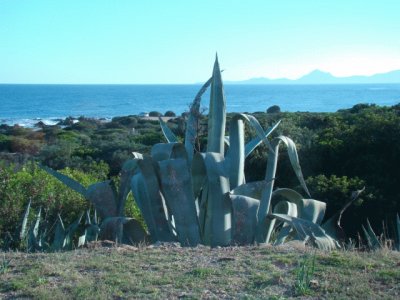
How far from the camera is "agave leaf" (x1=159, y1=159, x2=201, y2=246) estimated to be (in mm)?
6535

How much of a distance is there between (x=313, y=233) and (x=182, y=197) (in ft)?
4.45

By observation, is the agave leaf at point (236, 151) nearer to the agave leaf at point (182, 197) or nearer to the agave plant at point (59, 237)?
the agave leaf at point (182, 197)

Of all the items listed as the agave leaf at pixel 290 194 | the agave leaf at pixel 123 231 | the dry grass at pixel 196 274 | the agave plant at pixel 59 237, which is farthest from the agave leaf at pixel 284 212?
the agave plant at pixel 59 237

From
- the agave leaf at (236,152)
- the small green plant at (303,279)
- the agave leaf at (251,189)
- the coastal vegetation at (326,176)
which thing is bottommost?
the coastal vegetation at (326,176)

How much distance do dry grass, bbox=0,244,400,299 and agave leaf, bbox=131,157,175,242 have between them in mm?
1029

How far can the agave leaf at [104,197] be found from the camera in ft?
23.1

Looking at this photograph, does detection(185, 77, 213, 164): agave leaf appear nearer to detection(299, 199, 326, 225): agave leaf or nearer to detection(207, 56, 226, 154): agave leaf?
detection(207, 56, 226, 154): agave leaf

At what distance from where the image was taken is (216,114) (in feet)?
23.1

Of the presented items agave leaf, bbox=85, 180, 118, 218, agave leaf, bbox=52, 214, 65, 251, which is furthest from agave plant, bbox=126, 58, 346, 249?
agave leaf, bbox=52, 214, 65, 251

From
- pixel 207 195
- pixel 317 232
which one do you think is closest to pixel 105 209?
pixel 207 195

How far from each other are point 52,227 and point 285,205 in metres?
2.92

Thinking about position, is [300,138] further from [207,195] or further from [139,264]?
[139,264]

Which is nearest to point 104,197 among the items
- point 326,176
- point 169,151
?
point 169,151

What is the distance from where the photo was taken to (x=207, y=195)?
6.89 metres
